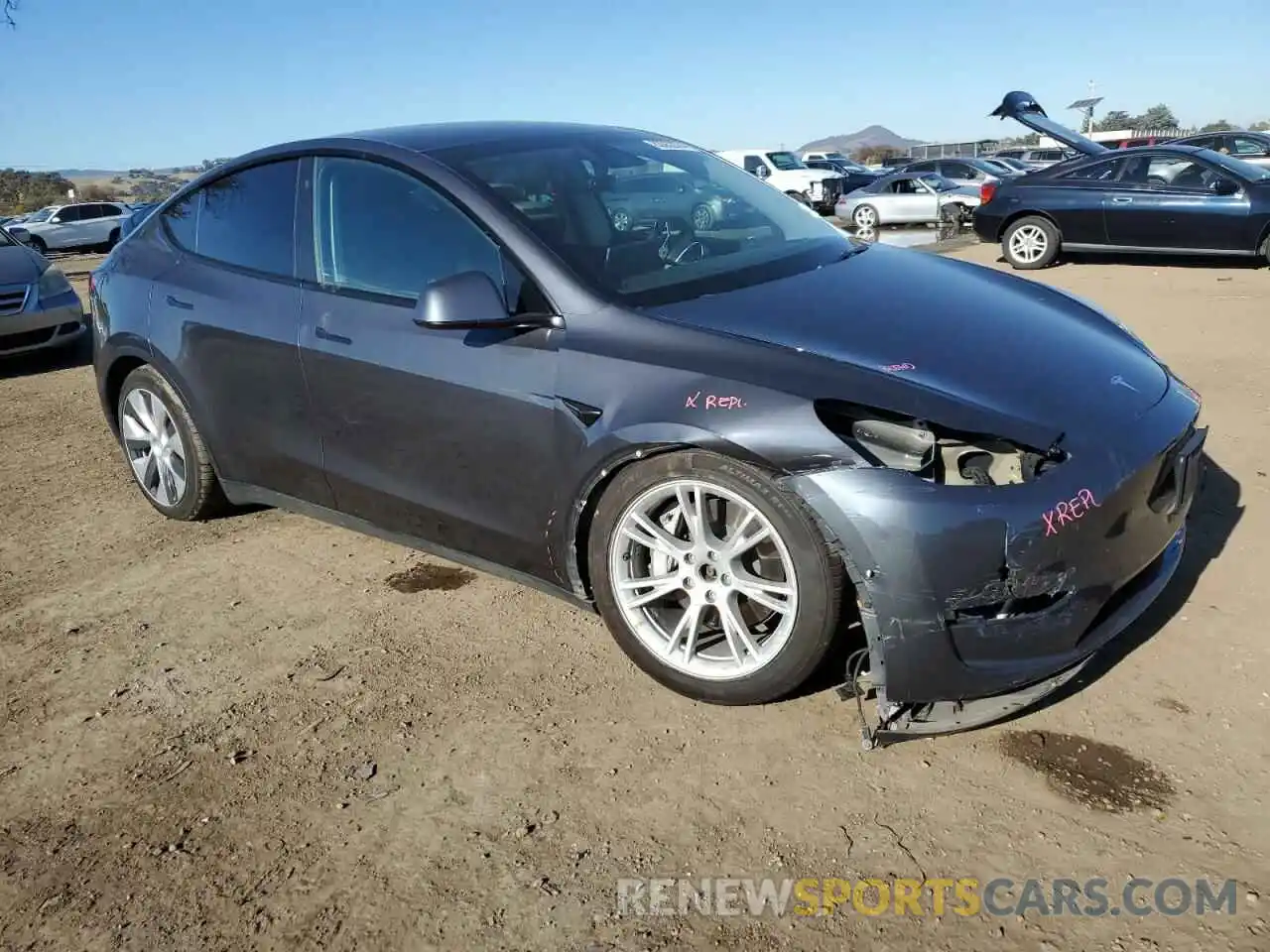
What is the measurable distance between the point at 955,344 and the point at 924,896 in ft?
4.92

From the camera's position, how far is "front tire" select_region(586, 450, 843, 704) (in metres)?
2.56

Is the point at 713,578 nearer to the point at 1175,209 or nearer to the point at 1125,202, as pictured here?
the point at 1175,209

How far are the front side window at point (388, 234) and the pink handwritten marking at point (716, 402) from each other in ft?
2.41

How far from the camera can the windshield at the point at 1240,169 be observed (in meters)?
10.1

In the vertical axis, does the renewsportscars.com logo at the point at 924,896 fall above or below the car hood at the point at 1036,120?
below

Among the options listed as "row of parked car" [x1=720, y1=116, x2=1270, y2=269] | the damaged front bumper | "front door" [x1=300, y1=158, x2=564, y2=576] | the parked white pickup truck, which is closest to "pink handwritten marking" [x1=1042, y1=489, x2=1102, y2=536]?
the damaged front bumper

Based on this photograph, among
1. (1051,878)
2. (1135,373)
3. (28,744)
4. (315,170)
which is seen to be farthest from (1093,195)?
(28,744)

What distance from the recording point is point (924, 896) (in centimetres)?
213

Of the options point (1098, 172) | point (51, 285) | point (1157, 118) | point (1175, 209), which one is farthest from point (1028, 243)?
point (1157, 118)

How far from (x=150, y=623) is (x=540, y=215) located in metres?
2.04

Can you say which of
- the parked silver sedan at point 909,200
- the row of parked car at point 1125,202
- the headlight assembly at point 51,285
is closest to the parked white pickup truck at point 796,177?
the parked silver sedan at point 909,200

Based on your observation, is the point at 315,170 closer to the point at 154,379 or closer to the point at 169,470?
the point at 154,379

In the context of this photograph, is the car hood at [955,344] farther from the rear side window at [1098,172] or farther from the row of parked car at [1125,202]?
the rear side window at [1098,172]

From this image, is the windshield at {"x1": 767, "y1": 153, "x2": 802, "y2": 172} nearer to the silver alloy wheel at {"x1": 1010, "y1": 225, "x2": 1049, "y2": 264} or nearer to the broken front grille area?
the silver alloy wheel at {"x1": 1010, "y1": 225, "x2": 1049, "y2": 264}
